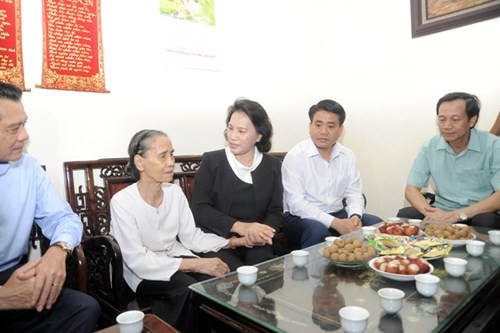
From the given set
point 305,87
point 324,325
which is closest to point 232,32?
point 305,87

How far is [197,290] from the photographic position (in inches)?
55.7

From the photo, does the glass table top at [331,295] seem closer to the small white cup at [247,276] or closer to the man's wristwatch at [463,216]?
the small white cup at [247,276]

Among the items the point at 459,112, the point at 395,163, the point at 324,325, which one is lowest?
the point at 324,325

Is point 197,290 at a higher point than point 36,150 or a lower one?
lower

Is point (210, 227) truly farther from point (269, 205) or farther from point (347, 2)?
point (347, 2)

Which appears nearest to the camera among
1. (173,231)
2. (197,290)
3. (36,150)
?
(197,290)

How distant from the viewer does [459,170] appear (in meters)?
2.64

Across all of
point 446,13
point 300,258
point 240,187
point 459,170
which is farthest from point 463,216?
point 446,13

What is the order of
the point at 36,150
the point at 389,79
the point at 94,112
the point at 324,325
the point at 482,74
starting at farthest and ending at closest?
the point at 389,79, the point at 482,74, the point at 94,112, the point at 36,150, the point at 324,325

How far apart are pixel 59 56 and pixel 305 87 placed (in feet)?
7.57

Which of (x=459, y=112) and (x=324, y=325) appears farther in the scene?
(x=459, y=112)

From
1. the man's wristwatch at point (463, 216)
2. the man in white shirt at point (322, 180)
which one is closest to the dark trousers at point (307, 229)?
the man in white shirt at point (322, 180)

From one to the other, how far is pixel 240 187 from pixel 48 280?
1189 mm

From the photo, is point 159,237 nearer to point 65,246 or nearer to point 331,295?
point 65,246
